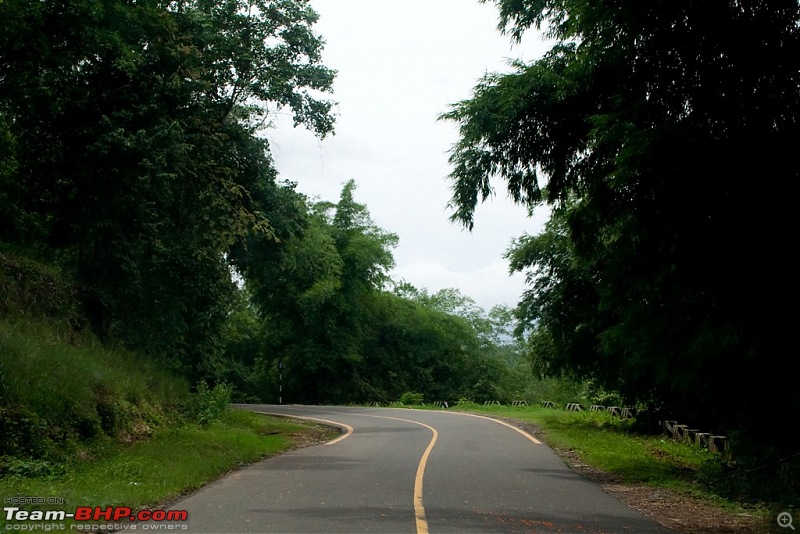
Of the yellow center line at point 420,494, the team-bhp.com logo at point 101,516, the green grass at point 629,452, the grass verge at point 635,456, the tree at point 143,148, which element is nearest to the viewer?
the team-bhp.com logo at point 101,516

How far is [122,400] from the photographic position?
1592cm

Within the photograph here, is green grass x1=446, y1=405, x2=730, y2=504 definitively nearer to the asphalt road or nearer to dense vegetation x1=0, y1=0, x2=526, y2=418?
the asphalt road

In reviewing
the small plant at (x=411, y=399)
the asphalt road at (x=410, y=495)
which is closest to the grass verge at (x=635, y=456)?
the asphalt road at (x=410, y=495)

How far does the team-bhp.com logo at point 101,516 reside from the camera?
764cm

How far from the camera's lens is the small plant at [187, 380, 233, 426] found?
2058 centimetres

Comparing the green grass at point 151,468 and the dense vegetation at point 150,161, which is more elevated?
the dense vegetation at point 150,161

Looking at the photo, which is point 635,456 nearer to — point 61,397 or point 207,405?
point 207,405

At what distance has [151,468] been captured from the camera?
11.8m

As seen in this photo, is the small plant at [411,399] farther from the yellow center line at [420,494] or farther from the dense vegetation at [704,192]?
the dense vegetation at [704,192]

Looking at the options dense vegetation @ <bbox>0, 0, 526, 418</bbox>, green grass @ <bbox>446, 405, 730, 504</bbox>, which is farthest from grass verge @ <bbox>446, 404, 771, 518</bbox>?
dense vegetation @ <bbox>0, 0, 526, 418</bbox>

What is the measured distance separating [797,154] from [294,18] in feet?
60.8

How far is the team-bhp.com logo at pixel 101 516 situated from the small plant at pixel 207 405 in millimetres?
11851

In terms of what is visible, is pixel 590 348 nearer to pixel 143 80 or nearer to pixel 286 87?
pixel 286 87

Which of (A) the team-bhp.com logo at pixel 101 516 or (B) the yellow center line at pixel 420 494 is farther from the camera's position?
(B) the yellow center line at pixel 420 494
